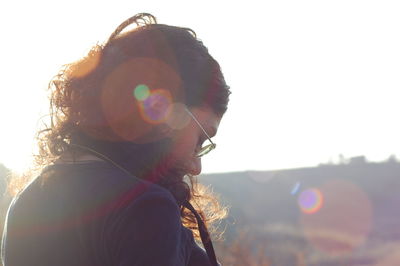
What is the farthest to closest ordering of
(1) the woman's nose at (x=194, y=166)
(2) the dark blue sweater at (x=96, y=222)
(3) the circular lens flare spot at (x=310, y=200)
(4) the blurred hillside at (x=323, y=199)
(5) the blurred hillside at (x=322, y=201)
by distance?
(3) the circular lens flare spot at (x=310, y=200)
(4) the blurred hillside at (x=323, y=199)
(5) the blurred hillside at (x=322, y=201)
(1) the woman's nose at (x=194, y=166)
(2) the dark blue sweater at (x=96, y=222)

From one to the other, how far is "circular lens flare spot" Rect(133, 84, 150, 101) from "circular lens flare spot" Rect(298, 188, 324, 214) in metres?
28.8

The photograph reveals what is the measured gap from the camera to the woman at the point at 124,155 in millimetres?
1329

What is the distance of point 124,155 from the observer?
5.14 ft

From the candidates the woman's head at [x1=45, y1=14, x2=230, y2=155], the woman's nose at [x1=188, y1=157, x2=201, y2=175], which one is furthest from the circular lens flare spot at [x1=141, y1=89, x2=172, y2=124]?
the woman's nose at [x1=188, y1=157, x2=201, y2=175]

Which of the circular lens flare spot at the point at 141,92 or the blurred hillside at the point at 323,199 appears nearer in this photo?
the circular lens flare spot at the point at 141,92

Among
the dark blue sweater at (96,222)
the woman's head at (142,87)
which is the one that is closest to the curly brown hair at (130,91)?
the woman's head at (142,87)

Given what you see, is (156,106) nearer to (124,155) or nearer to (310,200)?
(124,155)

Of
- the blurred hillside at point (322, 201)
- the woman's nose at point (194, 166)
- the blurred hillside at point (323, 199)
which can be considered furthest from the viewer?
the blurred hillside at point (323, 199)

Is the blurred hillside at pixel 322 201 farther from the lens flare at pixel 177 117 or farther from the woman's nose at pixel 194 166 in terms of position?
the lens flare at pixel 177 117

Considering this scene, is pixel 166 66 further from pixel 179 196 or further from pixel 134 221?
pixel 134 221

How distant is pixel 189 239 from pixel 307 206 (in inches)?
Result: 1247

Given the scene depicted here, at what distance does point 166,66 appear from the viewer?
1.67m

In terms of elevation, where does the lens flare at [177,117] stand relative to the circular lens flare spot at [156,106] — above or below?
below

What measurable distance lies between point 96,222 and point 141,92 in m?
0.41
